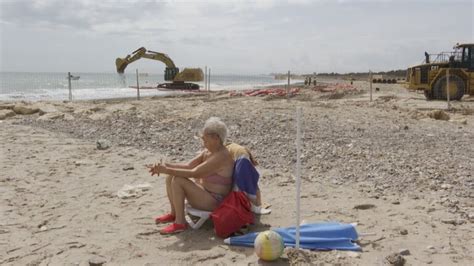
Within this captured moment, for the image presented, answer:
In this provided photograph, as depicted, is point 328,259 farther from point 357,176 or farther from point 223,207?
point 357,176

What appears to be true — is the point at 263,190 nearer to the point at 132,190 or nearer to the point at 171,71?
the point at 132,190

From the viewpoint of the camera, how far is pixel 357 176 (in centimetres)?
564

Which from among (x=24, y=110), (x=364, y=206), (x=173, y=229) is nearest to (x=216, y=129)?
(x=173, y=229)

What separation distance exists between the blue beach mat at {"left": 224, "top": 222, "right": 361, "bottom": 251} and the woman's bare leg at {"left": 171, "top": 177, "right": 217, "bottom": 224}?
44 cm

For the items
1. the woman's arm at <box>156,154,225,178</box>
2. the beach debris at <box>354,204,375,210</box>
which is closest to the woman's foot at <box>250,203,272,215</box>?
the woman's arm at <box>156,154,225,178</box>

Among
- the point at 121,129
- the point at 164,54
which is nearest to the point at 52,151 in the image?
the point at 121,129

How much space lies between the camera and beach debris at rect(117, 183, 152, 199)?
17.1 ft

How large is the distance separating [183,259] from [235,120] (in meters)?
7.13

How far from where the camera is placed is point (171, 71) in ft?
92.0

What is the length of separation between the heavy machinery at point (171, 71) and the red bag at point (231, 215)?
23.2 metres

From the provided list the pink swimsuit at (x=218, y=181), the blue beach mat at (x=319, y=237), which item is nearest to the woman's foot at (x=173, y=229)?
the pink swimsuit at (x=218, y=181)

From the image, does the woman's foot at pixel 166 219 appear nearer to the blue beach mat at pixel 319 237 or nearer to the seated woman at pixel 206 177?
the seated woman at pixel 206 177

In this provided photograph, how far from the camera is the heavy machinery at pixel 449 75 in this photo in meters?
17.3

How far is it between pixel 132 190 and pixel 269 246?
8.36 ft
